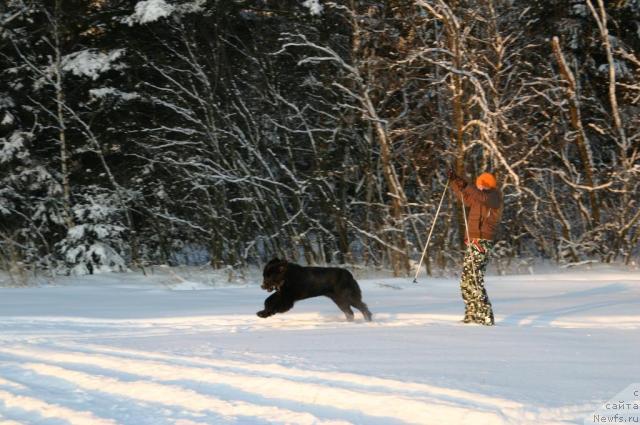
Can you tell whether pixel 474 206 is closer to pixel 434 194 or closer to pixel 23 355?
pixel 23 355

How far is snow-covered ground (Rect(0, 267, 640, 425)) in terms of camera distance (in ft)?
13.9

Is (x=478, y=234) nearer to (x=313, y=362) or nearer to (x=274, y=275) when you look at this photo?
(x=274, y=275)

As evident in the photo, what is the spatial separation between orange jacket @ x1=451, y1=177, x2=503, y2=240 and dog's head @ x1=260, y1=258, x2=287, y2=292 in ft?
7.64

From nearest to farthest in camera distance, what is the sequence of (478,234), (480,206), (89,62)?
(480,206)
(478,234)
(89,62)

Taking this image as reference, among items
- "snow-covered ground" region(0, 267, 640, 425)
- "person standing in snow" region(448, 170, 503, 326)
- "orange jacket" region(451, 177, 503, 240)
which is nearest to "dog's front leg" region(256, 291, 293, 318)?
"snow-covered ground" region(0, 267, 640, 425)

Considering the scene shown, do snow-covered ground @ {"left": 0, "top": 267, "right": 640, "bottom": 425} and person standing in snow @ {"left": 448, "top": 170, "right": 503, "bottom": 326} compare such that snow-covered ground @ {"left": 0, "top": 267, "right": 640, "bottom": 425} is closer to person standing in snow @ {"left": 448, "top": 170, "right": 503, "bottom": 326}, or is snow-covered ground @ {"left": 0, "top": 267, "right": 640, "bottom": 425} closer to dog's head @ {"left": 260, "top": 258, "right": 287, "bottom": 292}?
person standing in snow @ {"left": 448, "top": 170, "right": 503, "bottom": 326}

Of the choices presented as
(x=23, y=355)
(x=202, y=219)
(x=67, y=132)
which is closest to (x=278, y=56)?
(x=202, y=219)

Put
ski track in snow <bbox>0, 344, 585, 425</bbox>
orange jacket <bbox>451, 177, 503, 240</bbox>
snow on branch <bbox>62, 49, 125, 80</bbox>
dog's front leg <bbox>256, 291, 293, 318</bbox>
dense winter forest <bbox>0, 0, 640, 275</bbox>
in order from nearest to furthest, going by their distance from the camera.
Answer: ski track in snow <bbox>0, 344, 585, 425</bbox> < orange jacket <bbox>451, 177, 503, 240</bbox> < dog's front leg <bbox>256, 291, 293, 318</bbox> < dense winter forest <bbox>0, 0, 640, 275</bbox> < snow on branch <bbox>62, 49, 125, 80</bbox>

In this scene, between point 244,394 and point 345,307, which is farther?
point 345,307

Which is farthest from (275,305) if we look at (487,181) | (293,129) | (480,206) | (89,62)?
(89,62)

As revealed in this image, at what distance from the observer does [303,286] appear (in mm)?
8461

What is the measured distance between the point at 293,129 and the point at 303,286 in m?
9.88

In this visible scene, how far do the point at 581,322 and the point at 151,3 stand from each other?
12508 millimetres

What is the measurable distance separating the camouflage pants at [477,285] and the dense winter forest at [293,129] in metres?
6.46
